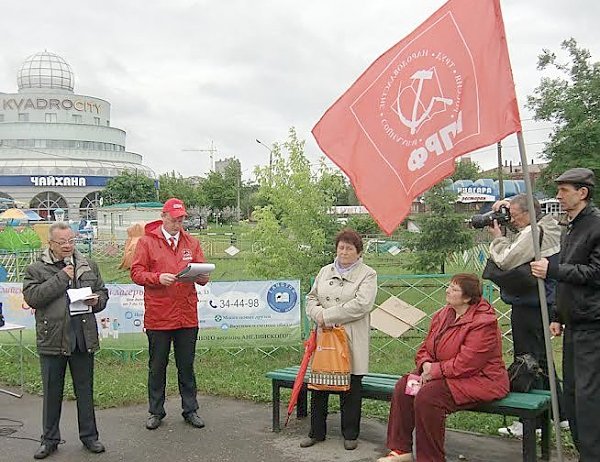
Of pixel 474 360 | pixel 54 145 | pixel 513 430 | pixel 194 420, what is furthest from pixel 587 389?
pixel 54 145

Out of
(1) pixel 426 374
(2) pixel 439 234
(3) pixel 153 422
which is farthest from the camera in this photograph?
(2) pixel 439 234

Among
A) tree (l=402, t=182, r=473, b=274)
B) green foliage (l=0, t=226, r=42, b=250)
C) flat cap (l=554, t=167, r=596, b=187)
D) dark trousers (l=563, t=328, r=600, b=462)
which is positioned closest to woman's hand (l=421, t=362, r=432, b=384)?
dark trousers (l=563, t=328, r=600, b=462)

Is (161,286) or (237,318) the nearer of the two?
(161,286)

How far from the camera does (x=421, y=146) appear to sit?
4422mm

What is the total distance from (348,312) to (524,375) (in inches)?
55.6

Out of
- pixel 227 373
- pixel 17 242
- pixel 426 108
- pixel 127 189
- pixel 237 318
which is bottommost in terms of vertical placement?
pixel 227 373

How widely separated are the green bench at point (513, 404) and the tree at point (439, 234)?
12599 mm

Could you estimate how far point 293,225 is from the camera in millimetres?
12523

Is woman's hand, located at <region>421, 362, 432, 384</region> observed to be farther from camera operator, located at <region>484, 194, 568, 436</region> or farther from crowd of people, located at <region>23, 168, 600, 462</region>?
camera operator, located at <region>484, 194, 568, 436</region>

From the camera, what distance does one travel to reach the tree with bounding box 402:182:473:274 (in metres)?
18.4

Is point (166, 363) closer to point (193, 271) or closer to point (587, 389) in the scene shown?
point (193, 271)

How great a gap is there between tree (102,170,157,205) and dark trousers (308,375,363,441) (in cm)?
6382

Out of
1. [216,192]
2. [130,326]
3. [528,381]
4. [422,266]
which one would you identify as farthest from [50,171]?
[528,381]

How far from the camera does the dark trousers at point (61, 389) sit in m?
5.47
